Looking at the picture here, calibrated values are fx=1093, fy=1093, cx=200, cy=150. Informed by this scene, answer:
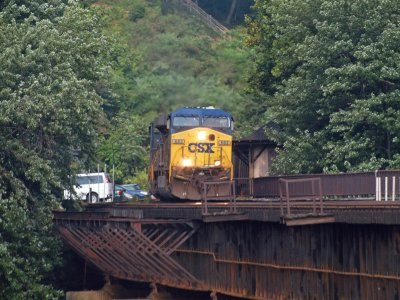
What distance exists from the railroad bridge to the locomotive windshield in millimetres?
3194

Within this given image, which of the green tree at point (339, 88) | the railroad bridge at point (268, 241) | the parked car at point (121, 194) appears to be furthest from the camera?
the parked car at point (121, 194)

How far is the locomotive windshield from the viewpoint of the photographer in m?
45.7

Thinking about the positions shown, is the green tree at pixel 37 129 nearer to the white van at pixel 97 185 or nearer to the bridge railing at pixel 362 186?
the bridge railing at pixel 362 186

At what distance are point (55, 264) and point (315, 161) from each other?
13241mm

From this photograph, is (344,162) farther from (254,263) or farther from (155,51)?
(254,263)

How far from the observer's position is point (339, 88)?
47.8 m

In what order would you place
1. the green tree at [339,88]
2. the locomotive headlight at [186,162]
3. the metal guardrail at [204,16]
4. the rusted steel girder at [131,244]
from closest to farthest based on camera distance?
1. the rusted steel girder at [131,244]
2. the locomotive headlight at [186,162]
3. the green tree at [339,88]
4. the metal guardrail at [204,16]

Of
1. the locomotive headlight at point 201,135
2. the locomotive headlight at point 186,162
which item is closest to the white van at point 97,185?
the locomotive headlight at point 201,135

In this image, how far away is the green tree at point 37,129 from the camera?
130 ft

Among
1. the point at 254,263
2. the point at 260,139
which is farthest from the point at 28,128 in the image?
the point at 260,139

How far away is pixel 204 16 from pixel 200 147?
1479 inches

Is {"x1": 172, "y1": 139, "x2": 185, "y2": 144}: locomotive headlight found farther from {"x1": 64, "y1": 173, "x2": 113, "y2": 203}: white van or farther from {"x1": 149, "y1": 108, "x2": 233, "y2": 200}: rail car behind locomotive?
{"x1": 64, "y1": 173, "x2": 113, "y2": 203}: white van

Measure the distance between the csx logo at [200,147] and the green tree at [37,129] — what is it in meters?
4.07

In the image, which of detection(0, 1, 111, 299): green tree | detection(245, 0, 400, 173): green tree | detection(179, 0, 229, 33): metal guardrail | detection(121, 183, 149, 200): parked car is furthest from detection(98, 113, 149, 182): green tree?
detection(0, 1, 111, 299): green tree
